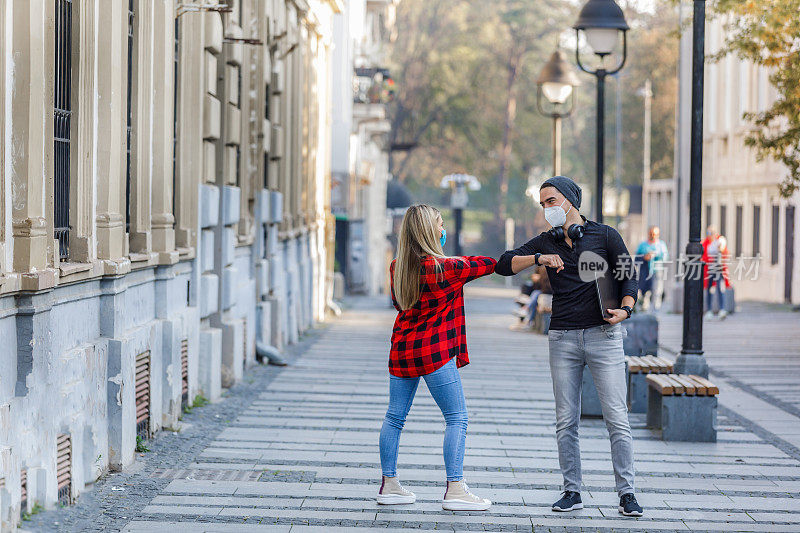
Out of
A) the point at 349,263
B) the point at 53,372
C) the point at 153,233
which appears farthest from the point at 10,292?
the point at 349,263

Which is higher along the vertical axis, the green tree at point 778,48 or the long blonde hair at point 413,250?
the green tree at point 778,48

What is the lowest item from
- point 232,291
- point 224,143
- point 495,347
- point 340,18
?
point 495,347

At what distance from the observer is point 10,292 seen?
683 centimetres

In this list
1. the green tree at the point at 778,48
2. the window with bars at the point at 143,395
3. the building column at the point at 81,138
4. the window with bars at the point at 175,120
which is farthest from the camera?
the green tree at the point at 778,48

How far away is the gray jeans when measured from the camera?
7699 millimetres

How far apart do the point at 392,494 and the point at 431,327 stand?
104 cm

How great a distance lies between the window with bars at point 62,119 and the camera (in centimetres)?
816

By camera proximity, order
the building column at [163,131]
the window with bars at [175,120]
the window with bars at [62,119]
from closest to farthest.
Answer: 1. the window with bars at [62,119]
2. the building column at [163,131]
3. the window with bars at [175,120]

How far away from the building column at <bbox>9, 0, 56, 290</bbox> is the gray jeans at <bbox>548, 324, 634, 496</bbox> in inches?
112

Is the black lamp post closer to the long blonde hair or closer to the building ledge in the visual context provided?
the long blonde hair

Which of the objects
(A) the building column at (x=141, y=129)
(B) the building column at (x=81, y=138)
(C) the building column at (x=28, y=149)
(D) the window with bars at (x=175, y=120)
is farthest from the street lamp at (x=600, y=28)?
(C) the building column at (x=28, y=149)

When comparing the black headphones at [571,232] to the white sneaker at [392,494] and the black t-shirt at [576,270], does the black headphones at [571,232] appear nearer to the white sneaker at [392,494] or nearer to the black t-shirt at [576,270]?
the black t-shirt at [576,270]

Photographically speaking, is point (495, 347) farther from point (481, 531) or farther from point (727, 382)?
point (481, 531)

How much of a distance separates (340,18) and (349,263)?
7.32 m
